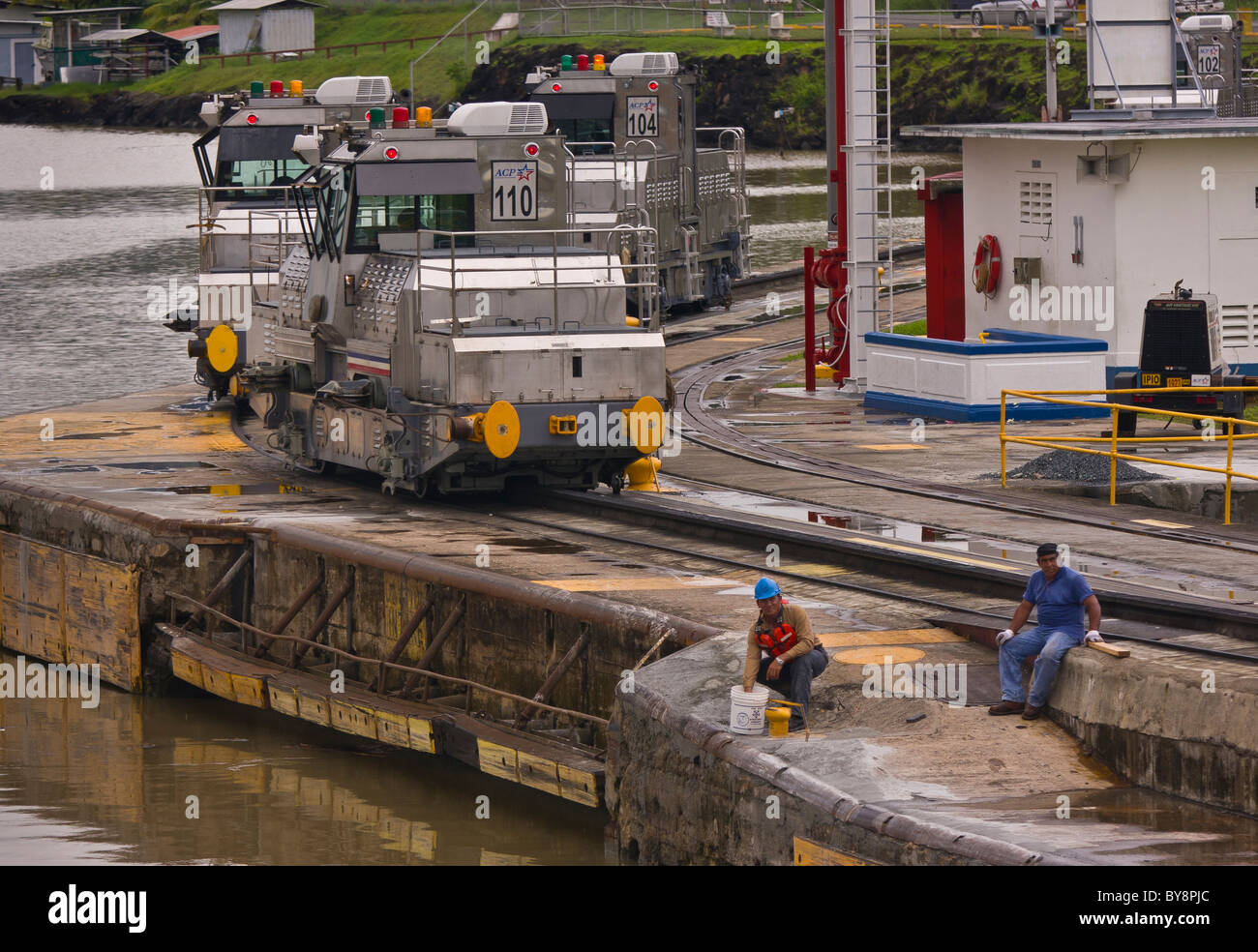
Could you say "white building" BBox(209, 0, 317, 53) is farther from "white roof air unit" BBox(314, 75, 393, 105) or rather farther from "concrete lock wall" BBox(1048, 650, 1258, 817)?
"concrete lock wall" BBox(1048, 650, 1258, 817)

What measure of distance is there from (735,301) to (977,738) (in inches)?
1131

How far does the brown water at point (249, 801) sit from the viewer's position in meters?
15.5

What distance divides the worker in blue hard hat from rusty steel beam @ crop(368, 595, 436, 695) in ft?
14.8

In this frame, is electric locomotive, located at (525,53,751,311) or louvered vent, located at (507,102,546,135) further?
electric locomotive, located at (525,53,751,311)

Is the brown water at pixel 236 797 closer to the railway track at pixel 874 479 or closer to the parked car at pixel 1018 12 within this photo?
the railway track at pixel 874 479

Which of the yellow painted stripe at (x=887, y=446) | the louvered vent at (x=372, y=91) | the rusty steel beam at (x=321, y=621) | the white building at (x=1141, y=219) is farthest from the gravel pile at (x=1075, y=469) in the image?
the louvered vent at (x=372, y=91)

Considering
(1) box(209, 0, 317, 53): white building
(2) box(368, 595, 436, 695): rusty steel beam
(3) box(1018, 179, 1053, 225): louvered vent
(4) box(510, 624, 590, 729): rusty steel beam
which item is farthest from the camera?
(1) box(209, 0, 317, 53): white building

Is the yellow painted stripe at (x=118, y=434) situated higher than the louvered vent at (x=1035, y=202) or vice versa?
the louvered vent at (x=1035, y=202)

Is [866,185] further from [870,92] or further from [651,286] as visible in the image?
[651,286]

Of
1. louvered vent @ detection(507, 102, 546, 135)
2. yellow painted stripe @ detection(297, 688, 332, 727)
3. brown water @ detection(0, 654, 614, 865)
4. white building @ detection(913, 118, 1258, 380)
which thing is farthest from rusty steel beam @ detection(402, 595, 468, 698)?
white building @ detection(913, 118, 1258, 380)

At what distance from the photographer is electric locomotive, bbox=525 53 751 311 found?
1323 inches

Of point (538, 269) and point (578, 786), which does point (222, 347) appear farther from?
point (578, 786)

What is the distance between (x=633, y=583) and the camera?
16.8 meters

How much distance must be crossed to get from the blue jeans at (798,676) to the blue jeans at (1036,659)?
3.84ft
